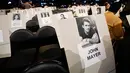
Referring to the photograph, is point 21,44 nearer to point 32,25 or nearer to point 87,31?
point 32,25

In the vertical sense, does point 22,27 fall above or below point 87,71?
above

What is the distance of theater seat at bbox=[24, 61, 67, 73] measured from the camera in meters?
1.19

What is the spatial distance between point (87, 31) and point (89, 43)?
117mm

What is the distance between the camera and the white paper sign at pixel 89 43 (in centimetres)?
182

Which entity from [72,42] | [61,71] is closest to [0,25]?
[72,42]

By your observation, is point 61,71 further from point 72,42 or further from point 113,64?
point 113,64

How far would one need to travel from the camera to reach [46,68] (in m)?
1.20

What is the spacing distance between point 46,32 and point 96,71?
3.75 feet

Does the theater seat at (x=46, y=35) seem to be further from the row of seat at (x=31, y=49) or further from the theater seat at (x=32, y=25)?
the theater seat at (x=32, y=25)

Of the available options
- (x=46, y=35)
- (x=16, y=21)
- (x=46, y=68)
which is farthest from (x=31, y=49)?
(x=46, y=68)

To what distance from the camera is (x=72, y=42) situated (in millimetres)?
1742

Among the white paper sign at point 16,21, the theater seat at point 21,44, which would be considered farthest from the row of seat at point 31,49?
the white paper sign at point 16,21

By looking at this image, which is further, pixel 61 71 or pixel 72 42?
pixel 72 42

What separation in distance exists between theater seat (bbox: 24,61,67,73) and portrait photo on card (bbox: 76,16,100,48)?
0.64 m
